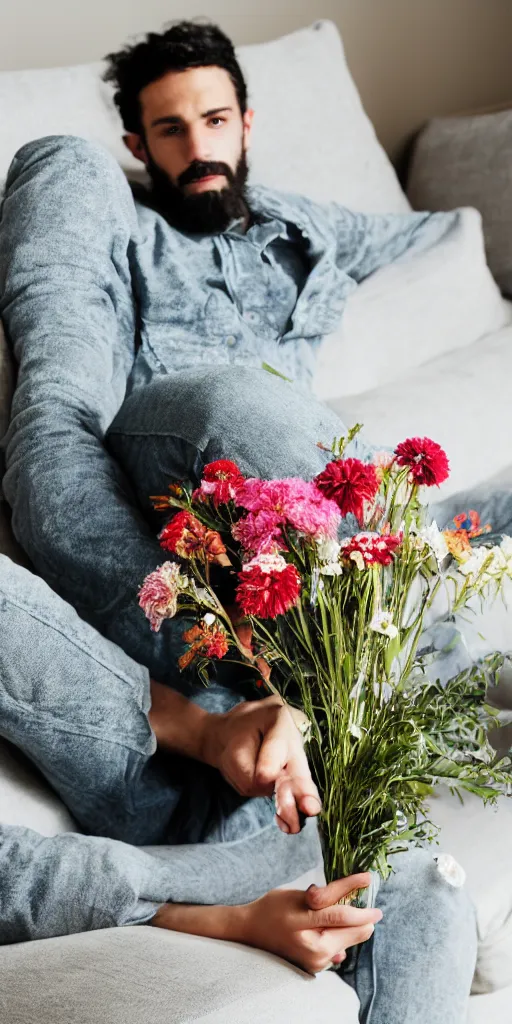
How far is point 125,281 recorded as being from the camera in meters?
1.47

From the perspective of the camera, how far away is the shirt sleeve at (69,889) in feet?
2.86

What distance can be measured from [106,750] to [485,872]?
1.27 feet

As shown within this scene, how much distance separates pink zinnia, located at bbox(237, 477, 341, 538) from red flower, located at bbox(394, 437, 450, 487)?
0.27 ft

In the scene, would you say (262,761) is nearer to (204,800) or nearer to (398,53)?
(204,800)

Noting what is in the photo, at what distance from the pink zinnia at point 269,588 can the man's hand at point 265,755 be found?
16cm

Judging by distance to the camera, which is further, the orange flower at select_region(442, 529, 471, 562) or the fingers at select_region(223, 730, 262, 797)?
the fingers at select_region(223, 730, 262, 797)

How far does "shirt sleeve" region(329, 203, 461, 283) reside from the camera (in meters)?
1.83

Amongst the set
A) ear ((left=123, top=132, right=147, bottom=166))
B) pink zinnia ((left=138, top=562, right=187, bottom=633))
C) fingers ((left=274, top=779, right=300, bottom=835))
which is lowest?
fingers ((left=274, top=779, right=300, bottom=835))

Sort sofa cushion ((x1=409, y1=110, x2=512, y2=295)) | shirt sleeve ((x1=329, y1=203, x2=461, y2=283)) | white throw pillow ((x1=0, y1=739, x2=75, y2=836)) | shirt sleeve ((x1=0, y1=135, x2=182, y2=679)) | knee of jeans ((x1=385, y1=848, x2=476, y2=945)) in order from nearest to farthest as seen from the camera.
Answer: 1. knee of jeans ((x1=385, y1=848, x2=476, y2=945))
2. white throw pillow ((x1=0, y1=739, x2=75, y2=836))
3. shirt sleeve ((x1=0, y1=135, x2=182, y2=679))
4. shirt sleeve ((x1=329, y1=203, x2=461, y2=283))
5. sofa cushion ((x1=409, y1=110, x2=512, y2=295))

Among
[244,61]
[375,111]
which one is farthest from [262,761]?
[375,111]

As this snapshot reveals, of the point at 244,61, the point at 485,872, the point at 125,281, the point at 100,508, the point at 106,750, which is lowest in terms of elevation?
the point at 485,872

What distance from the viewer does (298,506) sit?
72cm

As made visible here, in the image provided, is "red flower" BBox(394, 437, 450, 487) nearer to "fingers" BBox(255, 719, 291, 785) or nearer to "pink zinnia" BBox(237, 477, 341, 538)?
"pink zinnia" BBox(237, 477, 341, 538)

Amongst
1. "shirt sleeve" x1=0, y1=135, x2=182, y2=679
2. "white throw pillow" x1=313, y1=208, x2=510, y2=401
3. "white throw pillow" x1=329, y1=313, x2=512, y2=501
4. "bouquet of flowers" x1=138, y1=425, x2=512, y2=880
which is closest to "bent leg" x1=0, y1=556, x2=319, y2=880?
"shirt sleeve" x1=0, y1=135, x2=182, y2=679
